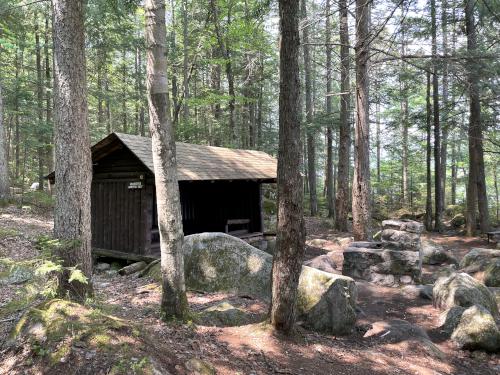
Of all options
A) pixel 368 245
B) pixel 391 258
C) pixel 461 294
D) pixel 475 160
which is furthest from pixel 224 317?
pixel 475 160

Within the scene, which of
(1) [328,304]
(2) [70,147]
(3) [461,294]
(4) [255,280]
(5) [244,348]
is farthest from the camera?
(4) [255,280]

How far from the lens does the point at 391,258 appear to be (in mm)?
9164

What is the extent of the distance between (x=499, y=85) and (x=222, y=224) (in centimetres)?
1152

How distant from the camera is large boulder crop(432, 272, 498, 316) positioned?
7.28 metres

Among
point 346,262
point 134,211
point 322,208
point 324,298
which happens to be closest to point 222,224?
point 134,211

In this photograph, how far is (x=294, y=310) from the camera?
16.7 ft

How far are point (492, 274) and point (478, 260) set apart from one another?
1.22 metres

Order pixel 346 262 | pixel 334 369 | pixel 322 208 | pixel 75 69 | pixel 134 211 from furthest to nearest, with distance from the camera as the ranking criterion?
pixel 322 208 → pixel 134 211 → pixel 346 262 → pixel 75 69 → pixel 334 369

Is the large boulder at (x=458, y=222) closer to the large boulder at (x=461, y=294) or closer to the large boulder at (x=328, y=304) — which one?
the large boulder at (x=461, y=294)

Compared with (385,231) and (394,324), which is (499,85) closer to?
(385,231)

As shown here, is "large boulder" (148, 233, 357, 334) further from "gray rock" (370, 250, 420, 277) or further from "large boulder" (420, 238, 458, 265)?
"large boulder" (420, 238, 458, 265)

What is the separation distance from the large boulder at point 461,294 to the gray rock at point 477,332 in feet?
3.03

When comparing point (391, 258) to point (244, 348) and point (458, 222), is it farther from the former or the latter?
point (458, 222)

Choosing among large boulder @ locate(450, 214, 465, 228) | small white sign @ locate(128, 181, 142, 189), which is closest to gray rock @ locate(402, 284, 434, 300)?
small white sign @ locate(128, 181, 142, 189)
